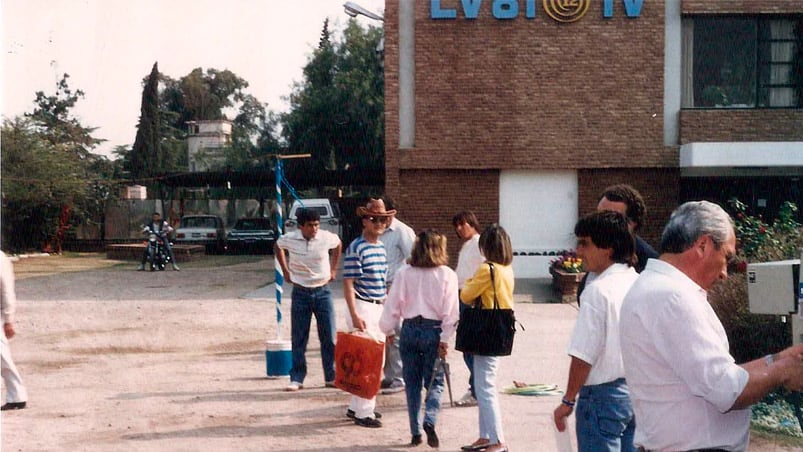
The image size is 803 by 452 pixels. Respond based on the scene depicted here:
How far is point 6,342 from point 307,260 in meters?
2.93

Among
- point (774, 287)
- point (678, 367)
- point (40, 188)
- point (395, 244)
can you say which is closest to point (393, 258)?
point (395, 244)

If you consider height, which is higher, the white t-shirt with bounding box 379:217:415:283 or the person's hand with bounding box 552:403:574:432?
the white t-shirt with bounding box 379:217:415:283

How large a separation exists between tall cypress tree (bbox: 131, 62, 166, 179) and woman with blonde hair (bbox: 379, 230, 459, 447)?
2414 inches

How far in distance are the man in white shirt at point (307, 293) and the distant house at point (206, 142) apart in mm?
65058

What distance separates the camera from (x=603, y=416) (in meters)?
4.85

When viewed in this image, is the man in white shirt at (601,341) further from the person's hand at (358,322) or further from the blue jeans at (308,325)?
the blue jeans at (308,325)

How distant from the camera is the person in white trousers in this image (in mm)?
8609

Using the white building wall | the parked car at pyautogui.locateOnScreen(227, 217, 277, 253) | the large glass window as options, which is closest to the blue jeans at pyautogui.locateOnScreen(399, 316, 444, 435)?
the white building wall

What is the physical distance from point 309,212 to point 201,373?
2.69 metres

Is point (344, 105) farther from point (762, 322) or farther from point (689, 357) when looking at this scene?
point (689, 357)

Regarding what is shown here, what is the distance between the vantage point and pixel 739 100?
22797 mm

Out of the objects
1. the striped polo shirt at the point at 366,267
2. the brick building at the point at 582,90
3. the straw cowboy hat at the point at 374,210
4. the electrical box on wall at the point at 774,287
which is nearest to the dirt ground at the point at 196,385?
the striped polo shirt at the point at 366,267

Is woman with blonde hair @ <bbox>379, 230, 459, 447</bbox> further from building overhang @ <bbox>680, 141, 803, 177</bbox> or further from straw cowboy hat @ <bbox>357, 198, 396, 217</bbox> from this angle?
building overhang @ <bbox>680, 141, 803, 177</bbox>

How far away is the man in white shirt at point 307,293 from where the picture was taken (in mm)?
10016
